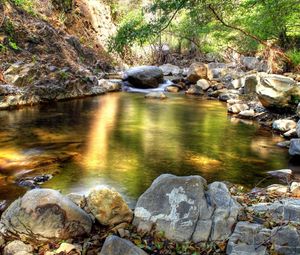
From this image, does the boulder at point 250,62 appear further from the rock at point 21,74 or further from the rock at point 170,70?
the rock at point 21,74

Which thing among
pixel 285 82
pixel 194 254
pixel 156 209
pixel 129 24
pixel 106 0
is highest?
pixel 106 0

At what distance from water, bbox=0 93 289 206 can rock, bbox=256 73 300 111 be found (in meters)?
1.05

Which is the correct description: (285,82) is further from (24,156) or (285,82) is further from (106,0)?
(106,0)

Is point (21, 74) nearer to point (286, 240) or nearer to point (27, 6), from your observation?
point (27, 6)

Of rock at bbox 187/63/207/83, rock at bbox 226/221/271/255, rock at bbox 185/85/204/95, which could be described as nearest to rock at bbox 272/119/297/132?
rock at bbox 226/221/271/255

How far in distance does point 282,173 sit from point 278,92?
5164mm

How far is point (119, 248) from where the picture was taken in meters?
3.76

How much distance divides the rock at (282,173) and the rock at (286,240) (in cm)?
305

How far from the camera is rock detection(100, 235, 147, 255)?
3744 mm

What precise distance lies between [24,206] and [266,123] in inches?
362

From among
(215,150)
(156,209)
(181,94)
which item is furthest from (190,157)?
(181,94)

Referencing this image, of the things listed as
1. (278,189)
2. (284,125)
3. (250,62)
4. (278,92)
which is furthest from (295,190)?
(250,62)

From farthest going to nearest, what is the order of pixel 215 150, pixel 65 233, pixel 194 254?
pixel 215 150 → pixel 65 233 → pixel 194 254

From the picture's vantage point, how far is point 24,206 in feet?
13.8
